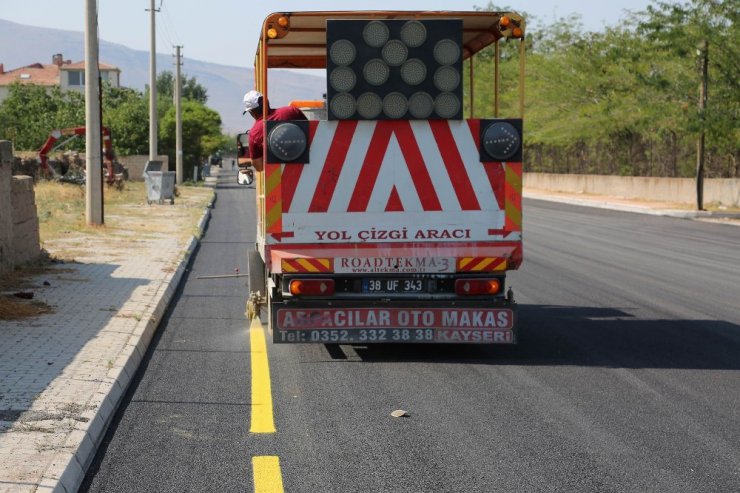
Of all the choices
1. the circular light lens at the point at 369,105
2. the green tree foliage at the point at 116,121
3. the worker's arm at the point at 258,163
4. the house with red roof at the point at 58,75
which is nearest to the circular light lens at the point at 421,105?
the circular light lens at the point at 369,105

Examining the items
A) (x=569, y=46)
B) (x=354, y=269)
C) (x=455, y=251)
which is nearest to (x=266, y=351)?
(x=354, y=269)

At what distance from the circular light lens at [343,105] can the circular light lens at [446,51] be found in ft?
2.61

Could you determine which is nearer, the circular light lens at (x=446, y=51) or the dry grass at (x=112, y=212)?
the circular light lens at (x=446, y=51)

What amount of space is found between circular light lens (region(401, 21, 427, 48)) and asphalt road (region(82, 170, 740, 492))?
8.76 ft

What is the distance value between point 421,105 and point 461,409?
2.85 meters

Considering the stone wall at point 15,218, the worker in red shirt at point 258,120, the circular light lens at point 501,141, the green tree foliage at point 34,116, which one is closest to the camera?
the circular light lens at point 501,141

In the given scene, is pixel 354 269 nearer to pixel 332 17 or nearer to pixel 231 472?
pixel 332 17

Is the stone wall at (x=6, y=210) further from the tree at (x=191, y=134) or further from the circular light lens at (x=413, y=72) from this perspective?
the tree at (x=191, y=134)

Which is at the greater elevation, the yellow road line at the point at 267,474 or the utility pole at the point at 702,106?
the utility pole at the point at 702,106

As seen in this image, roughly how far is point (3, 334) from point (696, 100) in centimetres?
3058

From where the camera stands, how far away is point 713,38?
1346 inches

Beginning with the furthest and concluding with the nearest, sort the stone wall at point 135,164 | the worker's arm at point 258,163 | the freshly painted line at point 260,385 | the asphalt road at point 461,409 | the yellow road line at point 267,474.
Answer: the stone wall at point 135,164 < the worker's arm at point 258,163 < the freshly painted line at point 260,385 < the asphalt road at point 461,409 < the yellow road line at point 267,474

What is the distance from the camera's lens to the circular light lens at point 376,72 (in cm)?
916

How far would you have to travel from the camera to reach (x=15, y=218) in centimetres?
1493
